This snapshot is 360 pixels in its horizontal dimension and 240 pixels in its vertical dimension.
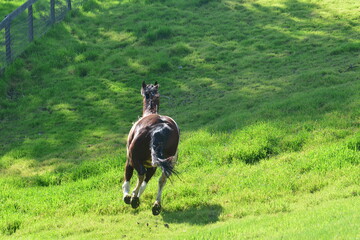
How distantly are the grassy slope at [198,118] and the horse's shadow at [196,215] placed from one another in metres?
0.04

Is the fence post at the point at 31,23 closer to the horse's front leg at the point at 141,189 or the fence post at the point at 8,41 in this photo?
the fence post at the point at 8,41

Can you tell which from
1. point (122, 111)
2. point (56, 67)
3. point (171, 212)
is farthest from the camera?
point (56, 67)

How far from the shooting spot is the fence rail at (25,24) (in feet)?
68.1

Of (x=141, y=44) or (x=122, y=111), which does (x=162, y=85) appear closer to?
(x=122, y=111)

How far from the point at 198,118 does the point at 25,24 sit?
1105cm

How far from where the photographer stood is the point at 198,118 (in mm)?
16297

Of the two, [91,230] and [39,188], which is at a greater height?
[91,230]

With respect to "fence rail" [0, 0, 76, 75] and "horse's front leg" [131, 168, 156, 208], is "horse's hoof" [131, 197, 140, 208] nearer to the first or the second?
"horse's front leg" [131, 168, 156, 208]

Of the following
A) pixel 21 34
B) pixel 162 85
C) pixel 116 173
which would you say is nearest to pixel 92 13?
pixel 21 34

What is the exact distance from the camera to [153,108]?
1180 centimetres

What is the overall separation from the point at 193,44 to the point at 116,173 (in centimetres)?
1064

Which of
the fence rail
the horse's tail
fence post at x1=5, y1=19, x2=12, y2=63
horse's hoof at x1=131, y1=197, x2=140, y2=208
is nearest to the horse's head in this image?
the horse's tail

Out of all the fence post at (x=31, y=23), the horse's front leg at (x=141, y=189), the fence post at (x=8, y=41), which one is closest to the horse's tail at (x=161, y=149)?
the horse's front leg at (x=141, y=189)

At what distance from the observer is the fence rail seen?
2077 centimetres
